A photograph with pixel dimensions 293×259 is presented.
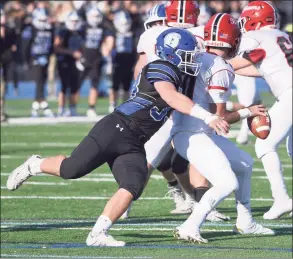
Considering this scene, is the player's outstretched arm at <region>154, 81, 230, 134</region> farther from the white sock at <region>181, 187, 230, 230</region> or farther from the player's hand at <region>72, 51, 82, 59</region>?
the player's hand at <region>72, 51, 82, 59</region>

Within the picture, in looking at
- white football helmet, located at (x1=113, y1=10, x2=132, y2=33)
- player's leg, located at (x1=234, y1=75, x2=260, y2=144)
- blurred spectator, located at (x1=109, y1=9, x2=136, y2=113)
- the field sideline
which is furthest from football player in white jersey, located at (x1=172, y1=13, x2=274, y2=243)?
white football helmet, located at (x1=113, y1=10, x2=132, y2=33)

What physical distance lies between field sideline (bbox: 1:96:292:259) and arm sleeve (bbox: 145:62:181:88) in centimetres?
111

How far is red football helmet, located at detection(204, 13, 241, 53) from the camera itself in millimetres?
7809

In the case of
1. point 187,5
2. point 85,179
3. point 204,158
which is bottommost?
point 85,179

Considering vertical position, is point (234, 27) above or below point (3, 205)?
above

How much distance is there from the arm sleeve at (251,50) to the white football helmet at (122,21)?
1048 cm

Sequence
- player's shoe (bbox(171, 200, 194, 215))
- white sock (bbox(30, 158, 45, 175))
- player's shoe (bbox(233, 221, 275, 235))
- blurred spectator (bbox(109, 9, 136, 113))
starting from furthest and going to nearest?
blurred spectator (bbox(109, 9, 136, 113)) < player's shoe (bbox(171, 200, 194, 215)) < player's shoe (bbox(233, 221, 275, 235)) < white sock (bbox(30, 158, 45, 175))

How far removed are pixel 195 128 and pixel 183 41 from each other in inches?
25.5

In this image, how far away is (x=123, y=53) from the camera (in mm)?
19172

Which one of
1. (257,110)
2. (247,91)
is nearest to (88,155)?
(257,110)

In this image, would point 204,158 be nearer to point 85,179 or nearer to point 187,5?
point 187,5

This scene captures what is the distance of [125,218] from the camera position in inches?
349

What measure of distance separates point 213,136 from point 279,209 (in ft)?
3.71

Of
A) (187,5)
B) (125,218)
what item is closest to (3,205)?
(125,218)
